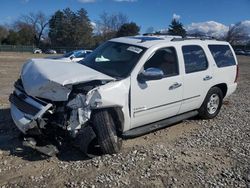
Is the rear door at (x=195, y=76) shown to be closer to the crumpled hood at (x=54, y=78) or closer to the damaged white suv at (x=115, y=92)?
the damaged white suv at (x=115, y=92)

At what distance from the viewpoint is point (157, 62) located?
5.98 m

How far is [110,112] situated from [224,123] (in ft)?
11.1

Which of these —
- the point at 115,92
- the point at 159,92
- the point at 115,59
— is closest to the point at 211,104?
the point at 159,92

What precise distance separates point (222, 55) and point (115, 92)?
12.1 ft

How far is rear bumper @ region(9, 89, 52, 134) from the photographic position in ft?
15.5

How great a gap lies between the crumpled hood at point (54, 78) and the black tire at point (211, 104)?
292 centimetres

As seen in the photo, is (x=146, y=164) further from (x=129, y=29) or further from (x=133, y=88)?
(x=129, y=29)

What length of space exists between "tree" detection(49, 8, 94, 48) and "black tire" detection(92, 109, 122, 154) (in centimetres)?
8180

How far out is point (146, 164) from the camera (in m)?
5.03

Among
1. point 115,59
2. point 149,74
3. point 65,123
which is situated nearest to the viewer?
point 65,123

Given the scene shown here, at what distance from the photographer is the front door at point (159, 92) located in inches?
217

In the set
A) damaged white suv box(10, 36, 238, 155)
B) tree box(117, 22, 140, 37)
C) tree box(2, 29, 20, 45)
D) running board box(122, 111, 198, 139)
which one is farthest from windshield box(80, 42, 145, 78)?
tree box(2, 29, 20, 45)

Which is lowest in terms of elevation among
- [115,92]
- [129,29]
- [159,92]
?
[159,92]

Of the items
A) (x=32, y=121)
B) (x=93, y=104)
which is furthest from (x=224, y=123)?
(x=32, y=121)
